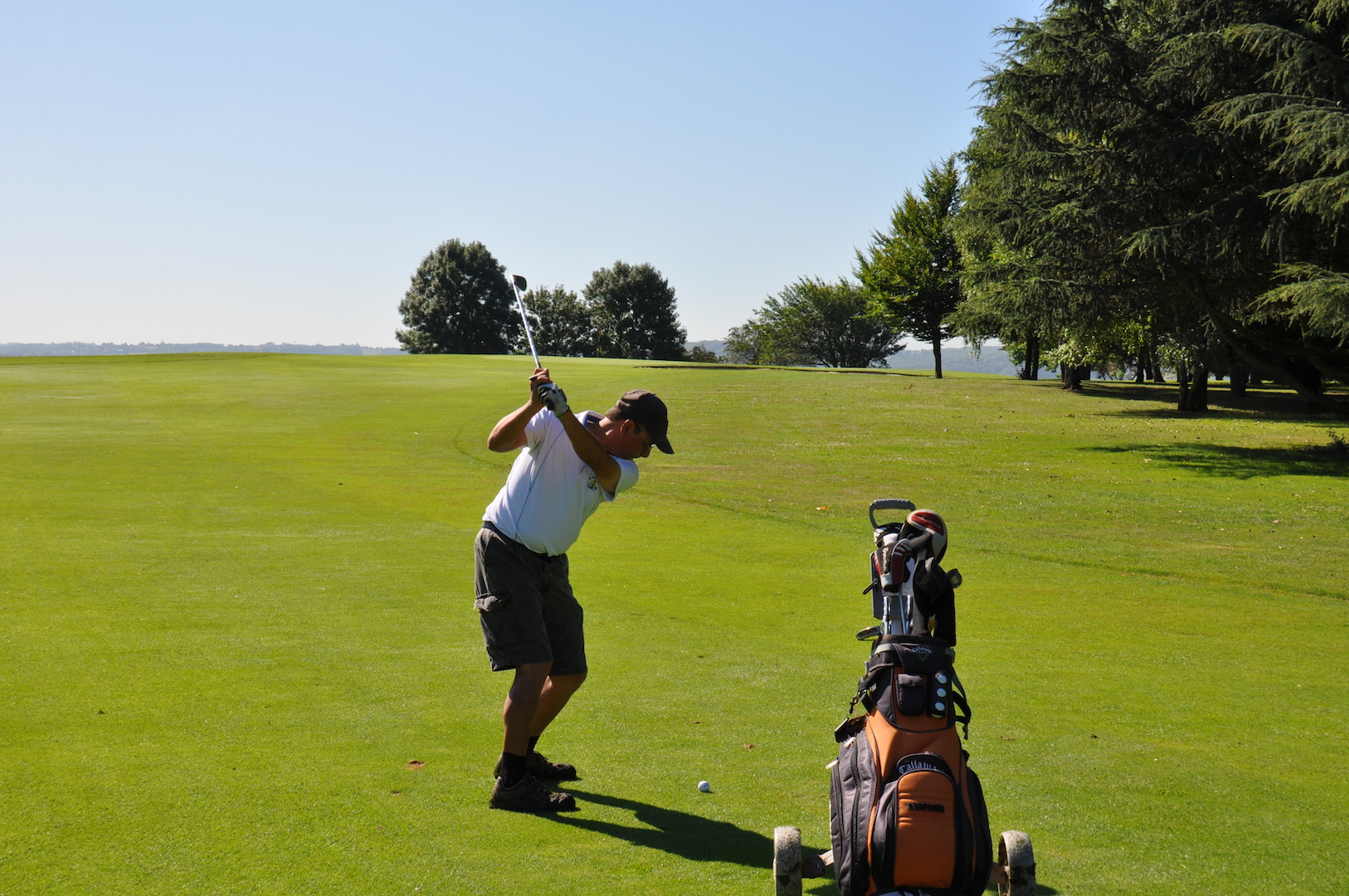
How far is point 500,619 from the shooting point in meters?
5.06

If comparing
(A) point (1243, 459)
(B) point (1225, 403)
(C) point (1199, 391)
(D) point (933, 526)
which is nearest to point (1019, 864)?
(D) point (933, 526)

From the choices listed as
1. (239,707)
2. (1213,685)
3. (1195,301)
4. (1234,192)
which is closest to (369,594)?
(239,707)

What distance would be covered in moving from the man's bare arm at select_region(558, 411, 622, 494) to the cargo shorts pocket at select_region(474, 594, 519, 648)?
0.74 metres

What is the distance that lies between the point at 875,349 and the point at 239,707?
339ft

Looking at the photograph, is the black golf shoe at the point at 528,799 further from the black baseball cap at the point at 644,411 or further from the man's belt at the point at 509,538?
the black baseball cap at the point at 644,411

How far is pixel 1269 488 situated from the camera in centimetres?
1998

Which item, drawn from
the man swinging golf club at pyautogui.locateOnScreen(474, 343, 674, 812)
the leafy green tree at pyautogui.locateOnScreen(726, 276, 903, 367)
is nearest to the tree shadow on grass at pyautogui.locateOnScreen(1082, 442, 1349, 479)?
the man swinging golf club at pyautogui.locateOnScreen(474, 343, 674, 812)

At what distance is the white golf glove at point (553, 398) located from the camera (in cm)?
467

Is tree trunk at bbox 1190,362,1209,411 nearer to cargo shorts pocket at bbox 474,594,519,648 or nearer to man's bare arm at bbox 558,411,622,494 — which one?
man's bare arm at bbox 558,411,622,494

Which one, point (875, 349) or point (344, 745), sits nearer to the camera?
point (344, 745)

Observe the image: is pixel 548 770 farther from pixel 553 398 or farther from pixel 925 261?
pixel 925 261

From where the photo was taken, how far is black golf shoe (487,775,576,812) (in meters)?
4.67

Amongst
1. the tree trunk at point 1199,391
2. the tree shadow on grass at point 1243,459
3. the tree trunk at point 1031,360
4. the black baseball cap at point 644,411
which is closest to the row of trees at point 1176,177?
the tree shadow on grass at point 1243,459

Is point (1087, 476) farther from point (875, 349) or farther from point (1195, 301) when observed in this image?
point (875, 349)
